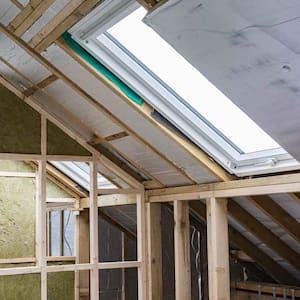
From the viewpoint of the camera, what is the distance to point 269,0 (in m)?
1.96

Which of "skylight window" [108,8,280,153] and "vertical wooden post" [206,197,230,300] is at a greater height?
"skylight window" [108,8,280,153]

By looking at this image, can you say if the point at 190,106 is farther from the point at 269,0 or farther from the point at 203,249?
the point at 203,249

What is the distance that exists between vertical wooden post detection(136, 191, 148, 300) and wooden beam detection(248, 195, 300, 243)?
55.5 inches

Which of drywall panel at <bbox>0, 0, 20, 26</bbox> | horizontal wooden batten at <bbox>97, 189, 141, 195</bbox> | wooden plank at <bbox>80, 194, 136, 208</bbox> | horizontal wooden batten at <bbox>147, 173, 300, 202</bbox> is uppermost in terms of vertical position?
drywall panel at <bbox>0, 0, 20, 26</bbox>

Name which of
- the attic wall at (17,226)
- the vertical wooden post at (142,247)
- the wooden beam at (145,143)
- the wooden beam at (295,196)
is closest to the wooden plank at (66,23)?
the wooden beam at (145,143)

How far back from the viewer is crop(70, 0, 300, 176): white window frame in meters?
3.19

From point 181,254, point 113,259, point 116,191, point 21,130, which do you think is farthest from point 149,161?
point 113,259

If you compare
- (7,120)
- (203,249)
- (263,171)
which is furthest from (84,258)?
(263,171)

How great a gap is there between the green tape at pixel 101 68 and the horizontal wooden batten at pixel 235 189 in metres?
0.92

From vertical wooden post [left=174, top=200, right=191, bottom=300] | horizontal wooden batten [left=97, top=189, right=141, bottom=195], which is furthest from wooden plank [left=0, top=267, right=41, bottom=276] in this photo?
vertical wooden post [left=174, top=200, right=191, bottom=300]

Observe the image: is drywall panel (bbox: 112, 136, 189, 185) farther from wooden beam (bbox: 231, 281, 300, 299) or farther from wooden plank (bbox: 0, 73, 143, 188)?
wooden beam (bbox: 231, 281, 300, 299)

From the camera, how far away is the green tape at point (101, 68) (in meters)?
3.44

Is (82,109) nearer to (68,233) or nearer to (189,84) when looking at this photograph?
(189,84)

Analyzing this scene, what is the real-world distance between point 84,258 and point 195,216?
57.3 inches
